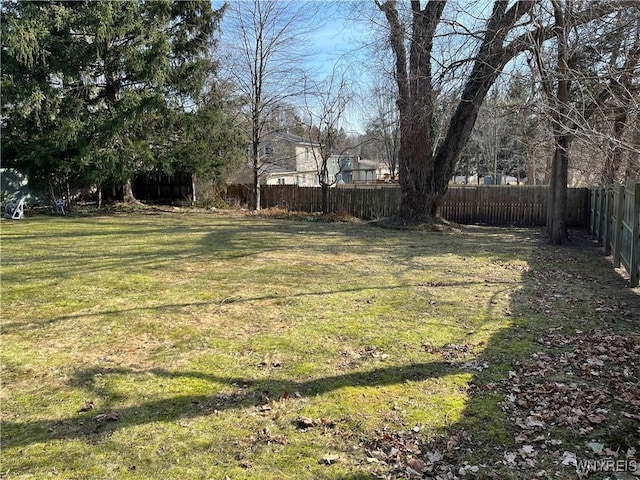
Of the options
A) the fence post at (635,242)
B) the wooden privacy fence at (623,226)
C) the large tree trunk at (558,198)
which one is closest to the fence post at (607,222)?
the wooden privacy fence at (623,226)

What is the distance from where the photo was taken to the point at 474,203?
54.1 feet

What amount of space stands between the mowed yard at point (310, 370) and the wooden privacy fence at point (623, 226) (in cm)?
44

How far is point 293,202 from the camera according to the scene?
1905cm

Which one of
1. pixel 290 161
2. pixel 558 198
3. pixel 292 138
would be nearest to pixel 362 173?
pixel 292 138

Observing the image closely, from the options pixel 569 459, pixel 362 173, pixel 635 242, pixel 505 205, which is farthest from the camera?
pixel 362 173

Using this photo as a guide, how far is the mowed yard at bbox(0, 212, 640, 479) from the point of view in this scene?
2510mm

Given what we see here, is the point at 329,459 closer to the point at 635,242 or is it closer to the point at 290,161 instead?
the point at 635,242

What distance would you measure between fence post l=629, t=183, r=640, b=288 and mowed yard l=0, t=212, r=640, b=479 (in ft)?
1.12

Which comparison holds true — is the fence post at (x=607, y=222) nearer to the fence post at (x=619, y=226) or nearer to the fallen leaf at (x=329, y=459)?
the fence post at (x=619, y=226)

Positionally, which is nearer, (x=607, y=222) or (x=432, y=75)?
(x=607, y=222)

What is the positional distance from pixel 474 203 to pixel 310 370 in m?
14.4

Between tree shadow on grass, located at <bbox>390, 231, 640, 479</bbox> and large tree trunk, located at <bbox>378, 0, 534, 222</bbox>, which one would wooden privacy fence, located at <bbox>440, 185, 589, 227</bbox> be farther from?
tree shadow on grass, located at <bbox>390, 231, 640, 479</bbox>

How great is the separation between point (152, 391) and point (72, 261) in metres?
5.21

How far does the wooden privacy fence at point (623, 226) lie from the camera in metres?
6.07
